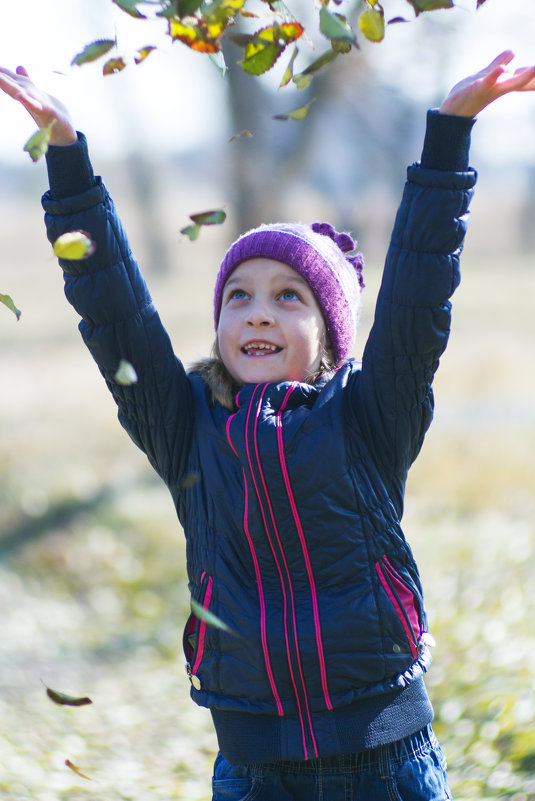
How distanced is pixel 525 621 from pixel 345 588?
2.99m

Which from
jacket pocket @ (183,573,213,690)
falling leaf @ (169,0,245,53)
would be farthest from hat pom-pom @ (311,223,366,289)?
jacket pocket @ (183,573,213,690)

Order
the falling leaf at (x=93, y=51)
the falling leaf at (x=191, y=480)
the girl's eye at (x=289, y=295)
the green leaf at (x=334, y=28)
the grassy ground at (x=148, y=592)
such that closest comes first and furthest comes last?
the green leaf at (x=334, y=28) → the falling leaf at (x=93, y=51) → the falling leaf at (x=191, y=480) → the girl's eye at (x=289, y=295) → the grassy ground at (x=148, y=592)

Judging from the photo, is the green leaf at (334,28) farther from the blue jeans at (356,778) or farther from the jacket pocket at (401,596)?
the blue jeans at (356,778)

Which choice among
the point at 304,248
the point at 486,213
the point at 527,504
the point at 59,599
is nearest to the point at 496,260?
the point at 486,213

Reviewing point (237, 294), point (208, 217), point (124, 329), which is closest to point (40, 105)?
point (208, 217)

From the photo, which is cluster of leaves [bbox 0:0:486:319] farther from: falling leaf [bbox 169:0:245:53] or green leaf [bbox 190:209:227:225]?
green leaf [bbox 190:209:227:225]

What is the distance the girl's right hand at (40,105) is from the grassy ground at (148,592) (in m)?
0.73

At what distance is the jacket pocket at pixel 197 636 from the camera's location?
232 centimetres

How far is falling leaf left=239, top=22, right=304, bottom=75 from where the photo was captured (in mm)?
2029

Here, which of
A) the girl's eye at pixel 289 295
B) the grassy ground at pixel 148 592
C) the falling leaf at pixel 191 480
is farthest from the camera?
the grassy ground at pixel 148 592

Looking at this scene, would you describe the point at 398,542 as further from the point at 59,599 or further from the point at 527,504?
the point at 527,504

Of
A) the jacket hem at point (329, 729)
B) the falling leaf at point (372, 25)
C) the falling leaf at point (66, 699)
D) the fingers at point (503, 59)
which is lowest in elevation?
the jacket hem at point (329, 729)

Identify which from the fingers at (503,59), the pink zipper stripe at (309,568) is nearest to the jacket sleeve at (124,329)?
the pink zipper stripe at (309,568)

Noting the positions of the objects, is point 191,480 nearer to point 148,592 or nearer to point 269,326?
point 269,326
